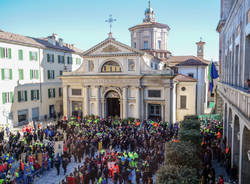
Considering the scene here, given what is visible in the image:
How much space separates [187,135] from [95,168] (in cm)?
704

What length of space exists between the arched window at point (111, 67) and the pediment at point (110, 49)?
1.39m

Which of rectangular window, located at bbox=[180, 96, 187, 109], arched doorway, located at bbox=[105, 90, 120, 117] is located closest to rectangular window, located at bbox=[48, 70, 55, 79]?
arched doorway, located at bbox=[105, 90, 120, 117]

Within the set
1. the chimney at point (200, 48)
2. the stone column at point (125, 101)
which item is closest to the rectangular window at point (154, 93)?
the stone column at point (125, 101)

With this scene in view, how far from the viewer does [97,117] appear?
3212cm

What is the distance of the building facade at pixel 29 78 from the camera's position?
98.0 feet

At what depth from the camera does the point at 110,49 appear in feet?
103

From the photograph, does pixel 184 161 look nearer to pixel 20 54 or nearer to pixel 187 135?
pixel 187 135

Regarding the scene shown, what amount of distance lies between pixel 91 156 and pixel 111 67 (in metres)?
16.0

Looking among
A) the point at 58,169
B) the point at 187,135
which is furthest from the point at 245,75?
the point at 58,169

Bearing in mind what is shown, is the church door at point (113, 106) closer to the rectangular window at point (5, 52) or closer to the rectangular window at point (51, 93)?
the rectangular window at point (51, 93)

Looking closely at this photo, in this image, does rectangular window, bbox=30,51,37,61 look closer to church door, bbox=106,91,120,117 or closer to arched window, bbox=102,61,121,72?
arched window, bbox=102,61,121,72

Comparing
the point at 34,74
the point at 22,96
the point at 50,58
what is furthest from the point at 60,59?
the point at 22,96

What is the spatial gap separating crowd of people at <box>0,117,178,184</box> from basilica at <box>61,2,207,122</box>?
5002 mm

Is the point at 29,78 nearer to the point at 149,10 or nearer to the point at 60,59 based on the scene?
the point at 60,59
